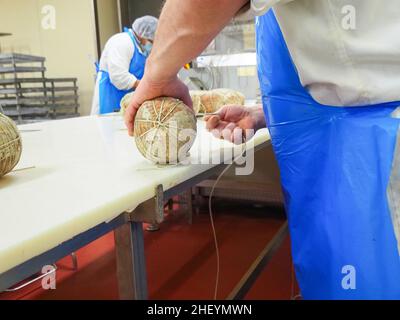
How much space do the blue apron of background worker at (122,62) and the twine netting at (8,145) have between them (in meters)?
2.34

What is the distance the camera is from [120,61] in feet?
10.5

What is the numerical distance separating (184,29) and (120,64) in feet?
8.78

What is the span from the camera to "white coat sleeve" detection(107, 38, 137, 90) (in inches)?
125

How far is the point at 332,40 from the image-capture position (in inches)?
25.4

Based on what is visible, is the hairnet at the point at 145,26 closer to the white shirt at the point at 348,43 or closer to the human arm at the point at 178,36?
the human arm at the point at 178,36

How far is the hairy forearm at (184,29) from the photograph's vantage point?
0.61 meters

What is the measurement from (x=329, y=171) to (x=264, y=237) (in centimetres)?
208

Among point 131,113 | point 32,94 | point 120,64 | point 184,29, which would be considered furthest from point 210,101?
point 32,94

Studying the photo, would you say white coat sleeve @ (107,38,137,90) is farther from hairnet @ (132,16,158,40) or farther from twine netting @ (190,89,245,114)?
twine netting @ (190,89,245,114)

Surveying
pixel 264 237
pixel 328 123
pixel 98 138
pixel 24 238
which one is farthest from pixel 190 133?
pixel 264 237

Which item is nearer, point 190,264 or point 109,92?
point 190,264

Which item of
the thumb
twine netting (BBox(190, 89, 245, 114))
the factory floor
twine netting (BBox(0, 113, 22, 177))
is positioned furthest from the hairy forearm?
the factory floor

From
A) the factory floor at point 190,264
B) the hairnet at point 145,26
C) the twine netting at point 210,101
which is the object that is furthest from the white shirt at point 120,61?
the twine netting at point 210,101

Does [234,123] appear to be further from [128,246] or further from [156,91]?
[128,246]
